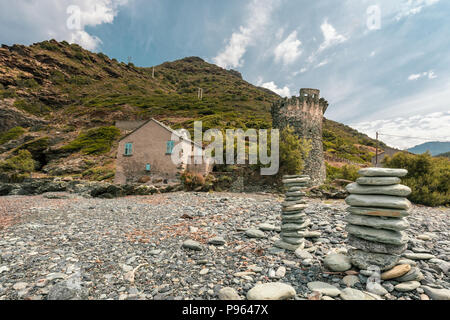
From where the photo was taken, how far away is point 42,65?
2825 inches

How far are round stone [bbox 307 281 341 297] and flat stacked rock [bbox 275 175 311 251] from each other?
5.15 feet

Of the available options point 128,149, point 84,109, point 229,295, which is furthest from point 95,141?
point 229,295

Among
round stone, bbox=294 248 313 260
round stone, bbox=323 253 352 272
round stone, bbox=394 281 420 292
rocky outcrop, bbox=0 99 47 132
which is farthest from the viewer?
rocky outcrop, bbox=0 99 47 132

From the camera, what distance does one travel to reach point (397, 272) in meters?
3.26

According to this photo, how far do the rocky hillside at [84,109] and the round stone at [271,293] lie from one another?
2873cm

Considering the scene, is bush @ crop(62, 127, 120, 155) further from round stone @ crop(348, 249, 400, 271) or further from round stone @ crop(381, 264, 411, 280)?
round stone @ crop(381, 264, 411, 280)

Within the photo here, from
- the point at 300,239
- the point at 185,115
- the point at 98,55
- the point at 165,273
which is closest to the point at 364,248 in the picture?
the point at 300,239

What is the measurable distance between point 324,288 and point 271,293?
3.12 ft

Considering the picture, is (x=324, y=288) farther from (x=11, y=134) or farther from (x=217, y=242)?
(x=11, y=134)

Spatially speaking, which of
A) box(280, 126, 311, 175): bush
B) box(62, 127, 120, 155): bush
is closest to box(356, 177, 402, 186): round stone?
box(280, 126, 311, 175): bush

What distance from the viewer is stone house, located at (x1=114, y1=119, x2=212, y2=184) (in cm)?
2053

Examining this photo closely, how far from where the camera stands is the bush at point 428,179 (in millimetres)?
12578

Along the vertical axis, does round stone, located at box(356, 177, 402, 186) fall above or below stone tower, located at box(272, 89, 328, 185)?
below

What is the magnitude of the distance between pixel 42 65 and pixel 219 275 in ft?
334
